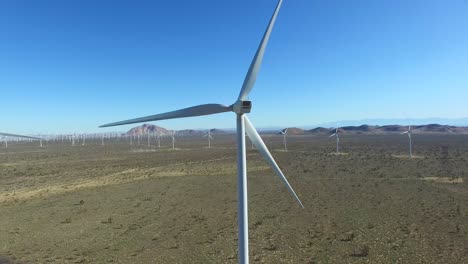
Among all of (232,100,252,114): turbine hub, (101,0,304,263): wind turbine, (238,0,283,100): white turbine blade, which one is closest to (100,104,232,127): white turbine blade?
(101,0,304,263): wind turbine

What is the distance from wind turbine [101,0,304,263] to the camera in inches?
448

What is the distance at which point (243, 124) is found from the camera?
41.0 ft

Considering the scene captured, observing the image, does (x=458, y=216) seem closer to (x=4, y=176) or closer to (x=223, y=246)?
(x=223, y=246)

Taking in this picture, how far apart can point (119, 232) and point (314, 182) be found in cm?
2328

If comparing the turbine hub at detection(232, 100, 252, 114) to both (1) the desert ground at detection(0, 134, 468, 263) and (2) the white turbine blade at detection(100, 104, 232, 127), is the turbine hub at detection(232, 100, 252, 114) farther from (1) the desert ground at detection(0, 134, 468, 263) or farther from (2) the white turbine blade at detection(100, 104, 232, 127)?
(1) the desert ground at detection(0, 134, 468, 263)

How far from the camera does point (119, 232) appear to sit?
75.9ft

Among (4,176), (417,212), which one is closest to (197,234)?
(417,212)

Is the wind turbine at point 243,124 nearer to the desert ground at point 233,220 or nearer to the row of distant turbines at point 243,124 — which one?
the row of distant turbines at point 243,124

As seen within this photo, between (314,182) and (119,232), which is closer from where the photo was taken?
(119,232)

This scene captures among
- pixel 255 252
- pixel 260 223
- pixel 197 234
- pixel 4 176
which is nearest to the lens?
pixel 255 252

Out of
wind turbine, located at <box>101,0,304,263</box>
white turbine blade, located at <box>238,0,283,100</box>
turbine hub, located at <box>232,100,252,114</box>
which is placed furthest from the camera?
white turbine blade, located at <box>238,0,283,100</box>

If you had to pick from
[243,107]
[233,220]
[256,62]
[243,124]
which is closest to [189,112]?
[256,62]

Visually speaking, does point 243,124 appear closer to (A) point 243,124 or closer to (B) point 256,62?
(A) point 243,124

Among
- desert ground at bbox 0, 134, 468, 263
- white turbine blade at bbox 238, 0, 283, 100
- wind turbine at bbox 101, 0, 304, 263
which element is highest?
white turbine blade at bbox 238, 0, 283, 100
